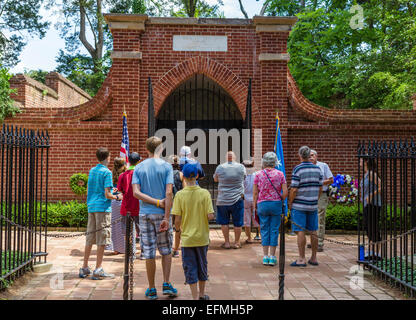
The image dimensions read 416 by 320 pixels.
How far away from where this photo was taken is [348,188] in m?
10.6

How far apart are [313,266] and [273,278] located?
3.52ft

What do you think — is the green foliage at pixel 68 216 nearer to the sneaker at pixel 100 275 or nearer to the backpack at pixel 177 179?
the backpack at pixel 177 179

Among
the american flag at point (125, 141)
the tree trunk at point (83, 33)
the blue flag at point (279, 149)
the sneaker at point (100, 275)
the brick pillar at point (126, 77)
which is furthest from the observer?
the tree trunk at point (83, 33)

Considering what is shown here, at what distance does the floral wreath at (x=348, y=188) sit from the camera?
1023cm

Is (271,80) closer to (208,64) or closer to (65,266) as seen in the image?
(208,64)

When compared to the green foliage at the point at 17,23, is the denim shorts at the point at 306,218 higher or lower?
lower

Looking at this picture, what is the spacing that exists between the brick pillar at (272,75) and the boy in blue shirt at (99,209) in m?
5.49

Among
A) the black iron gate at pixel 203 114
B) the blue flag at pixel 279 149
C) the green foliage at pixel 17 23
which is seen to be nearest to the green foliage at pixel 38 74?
the green foliage at pixel 17 23

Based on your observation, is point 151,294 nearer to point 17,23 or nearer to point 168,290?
point 168,290

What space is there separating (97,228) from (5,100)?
6016 millimetres

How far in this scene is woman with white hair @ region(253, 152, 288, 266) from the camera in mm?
6547

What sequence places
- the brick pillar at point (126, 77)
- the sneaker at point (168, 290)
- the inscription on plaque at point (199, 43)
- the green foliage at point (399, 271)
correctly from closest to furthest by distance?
the sneaker at point (168, 290) < the green foliage at point (399, 271) < the brick pillar at point (126, 77) < the inscription on plaque at point (199, 43)

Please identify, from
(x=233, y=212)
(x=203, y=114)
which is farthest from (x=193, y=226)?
(x=203, y=114)
